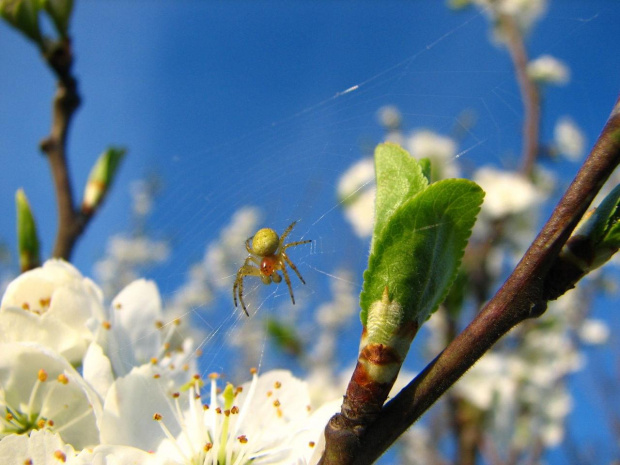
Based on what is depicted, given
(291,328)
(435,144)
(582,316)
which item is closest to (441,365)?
(291,328)

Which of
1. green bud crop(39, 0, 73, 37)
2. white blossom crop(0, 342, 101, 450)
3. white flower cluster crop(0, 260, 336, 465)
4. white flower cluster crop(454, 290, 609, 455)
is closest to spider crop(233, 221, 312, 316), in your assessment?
white flower cluster crop(0, 260, 336, 465)

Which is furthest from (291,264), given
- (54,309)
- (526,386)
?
(526,386)

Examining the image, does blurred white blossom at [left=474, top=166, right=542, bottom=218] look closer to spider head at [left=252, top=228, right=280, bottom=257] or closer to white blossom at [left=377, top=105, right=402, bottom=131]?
white blossom at [left=377, top=105, right=402, bottom=131]

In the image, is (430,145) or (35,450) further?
(430,145)

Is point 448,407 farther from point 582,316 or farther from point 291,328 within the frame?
point 582,316

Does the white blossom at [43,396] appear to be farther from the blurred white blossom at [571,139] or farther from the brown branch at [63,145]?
the blurred white blossom at [571,139]

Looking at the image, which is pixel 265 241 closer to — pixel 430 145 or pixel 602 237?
pixel 602 237

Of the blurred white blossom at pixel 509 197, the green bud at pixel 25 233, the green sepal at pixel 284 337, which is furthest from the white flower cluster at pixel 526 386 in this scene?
the green bud at pixel 25 233
